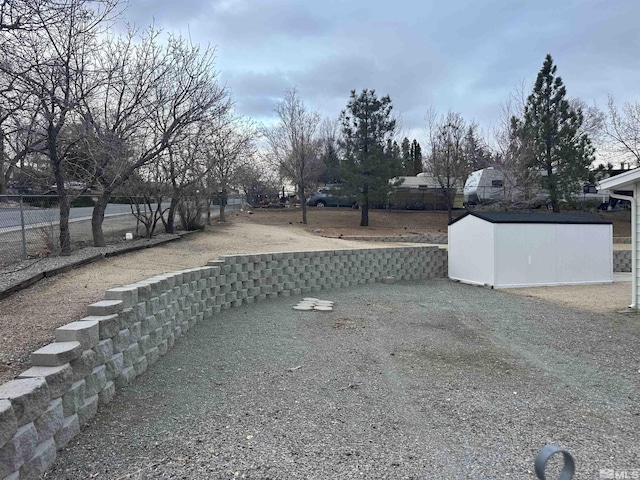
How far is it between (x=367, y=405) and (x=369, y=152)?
23.1 m

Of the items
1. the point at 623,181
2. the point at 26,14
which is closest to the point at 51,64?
the point at 26,14

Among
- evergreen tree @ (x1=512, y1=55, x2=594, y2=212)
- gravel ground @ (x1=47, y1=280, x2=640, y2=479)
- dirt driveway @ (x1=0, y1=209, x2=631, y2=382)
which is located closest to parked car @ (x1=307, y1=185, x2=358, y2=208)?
dirt driveway @ (x1=0, y1=209, x2=631, y2=382)

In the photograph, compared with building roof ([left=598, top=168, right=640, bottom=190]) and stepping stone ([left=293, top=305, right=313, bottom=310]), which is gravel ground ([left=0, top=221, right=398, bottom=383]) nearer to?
stepping stone ([left=293, top=305, right=313, bottom=310])

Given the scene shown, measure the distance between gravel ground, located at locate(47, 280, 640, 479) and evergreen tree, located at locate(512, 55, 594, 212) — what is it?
2074cm

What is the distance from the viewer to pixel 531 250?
42.2 feet

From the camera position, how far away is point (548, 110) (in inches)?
1029

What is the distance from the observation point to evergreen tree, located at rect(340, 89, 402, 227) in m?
25.9

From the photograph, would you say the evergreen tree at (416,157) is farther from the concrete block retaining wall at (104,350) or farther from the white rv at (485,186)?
the concrete block retaining wall at (104,350)

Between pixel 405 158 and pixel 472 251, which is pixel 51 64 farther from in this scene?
pixel 405 158

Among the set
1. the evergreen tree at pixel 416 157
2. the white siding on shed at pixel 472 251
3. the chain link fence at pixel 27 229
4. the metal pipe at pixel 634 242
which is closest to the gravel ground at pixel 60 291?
the chain link fence at pixel 27 229

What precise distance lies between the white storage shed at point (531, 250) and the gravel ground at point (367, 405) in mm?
5430

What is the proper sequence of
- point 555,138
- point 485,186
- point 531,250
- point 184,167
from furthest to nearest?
point 485,186 → point 555,138 → point 184,167 → point 531,250

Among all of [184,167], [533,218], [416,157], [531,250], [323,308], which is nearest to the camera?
[323,308]

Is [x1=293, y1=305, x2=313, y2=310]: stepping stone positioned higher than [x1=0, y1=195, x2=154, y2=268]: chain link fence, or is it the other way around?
[x1=0, y1=195, x2=154, y2=268]: chain link fence
